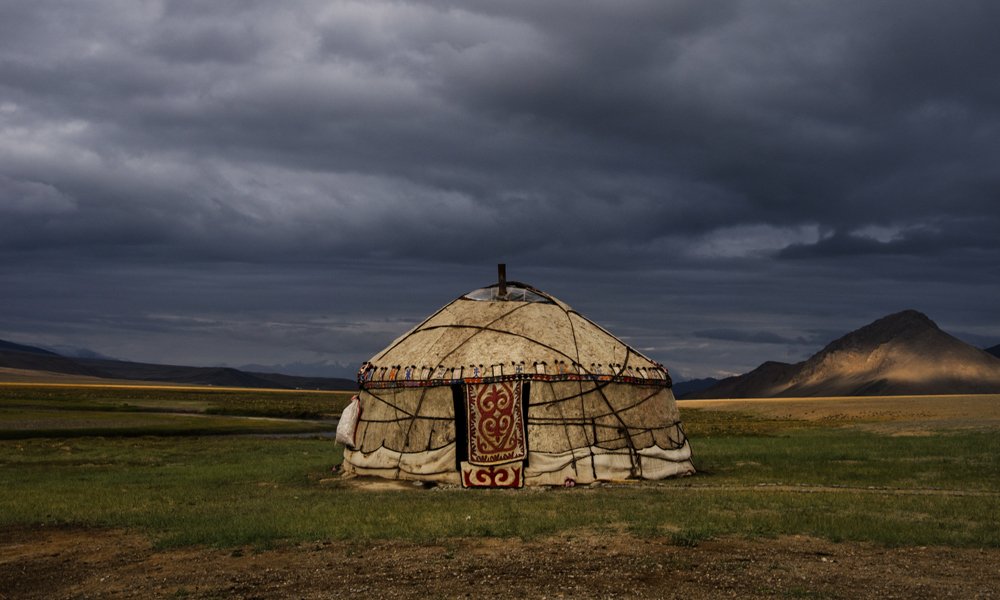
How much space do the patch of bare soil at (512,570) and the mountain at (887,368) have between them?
132m

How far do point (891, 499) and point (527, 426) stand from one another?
597cm

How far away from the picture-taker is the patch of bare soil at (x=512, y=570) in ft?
25.3

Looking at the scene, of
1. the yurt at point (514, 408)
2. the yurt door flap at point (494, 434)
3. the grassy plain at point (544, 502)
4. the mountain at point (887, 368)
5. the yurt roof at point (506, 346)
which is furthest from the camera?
the mountain at point (887, 368)

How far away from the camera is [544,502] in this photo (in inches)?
510

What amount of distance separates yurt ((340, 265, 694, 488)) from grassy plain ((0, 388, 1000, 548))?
69 centimetres

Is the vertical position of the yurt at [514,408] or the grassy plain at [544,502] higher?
the yurt at [514,408]

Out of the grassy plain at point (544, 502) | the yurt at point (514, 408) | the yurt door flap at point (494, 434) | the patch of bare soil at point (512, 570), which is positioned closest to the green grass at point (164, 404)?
the grassy plain at point (544, 502)

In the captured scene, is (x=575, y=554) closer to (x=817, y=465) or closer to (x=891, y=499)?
(x=891, y=499)

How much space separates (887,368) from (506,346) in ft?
473

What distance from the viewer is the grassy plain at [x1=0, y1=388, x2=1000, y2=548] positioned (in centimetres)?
1044

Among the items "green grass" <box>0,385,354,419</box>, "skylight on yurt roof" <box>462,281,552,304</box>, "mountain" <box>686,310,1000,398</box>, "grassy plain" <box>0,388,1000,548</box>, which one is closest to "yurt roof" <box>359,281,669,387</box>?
"skylight on yurt roof" <box>462,281,552,304</box>

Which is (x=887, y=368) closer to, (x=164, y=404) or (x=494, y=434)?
(x=164, y=404)

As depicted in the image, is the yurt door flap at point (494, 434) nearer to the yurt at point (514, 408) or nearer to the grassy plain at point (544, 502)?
the yurt at point (514, 408)

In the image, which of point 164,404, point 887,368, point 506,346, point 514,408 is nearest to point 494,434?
point 514,408
